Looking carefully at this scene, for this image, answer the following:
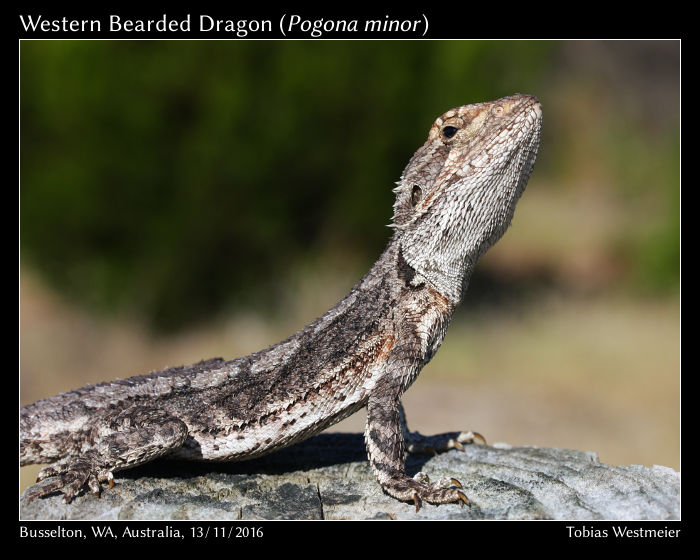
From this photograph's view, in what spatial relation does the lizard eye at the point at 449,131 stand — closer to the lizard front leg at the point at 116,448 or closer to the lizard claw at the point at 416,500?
the lizard claw at the point at 416,500

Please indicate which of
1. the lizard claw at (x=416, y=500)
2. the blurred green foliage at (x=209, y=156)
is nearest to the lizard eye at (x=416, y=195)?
the lizard claw at (x=416, y=500)

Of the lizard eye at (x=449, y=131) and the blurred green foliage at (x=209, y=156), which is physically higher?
the blurred green foliage at (x=209, y=156)

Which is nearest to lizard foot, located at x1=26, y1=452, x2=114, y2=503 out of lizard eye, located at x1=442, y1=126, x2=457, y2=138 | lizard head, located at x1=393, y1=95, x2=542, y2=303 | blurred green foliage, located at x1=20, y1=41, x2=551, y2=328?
lizard head, located at x1=393, y1=95, x2=542, y2=303

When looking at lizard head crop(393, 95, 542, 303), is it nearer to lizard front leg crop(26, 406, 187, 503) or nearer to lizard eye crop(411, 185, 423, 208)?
lizard eye crop(411, 185, 423, 208)

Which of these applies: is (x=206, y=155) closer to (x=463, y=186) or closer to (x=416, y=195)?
(x=416, y=195)

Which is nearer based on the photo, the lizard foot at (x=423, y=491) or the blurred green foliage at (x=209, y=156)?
the lizard foot at (x=423, y=491)
